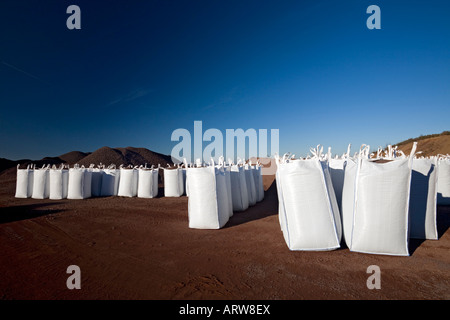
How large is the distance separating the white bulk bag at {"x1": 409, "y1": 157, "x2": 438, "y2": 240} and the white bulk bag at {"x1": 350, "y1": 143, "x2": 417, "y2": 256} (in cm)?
105

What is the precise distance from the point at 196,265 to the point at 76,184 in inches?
295

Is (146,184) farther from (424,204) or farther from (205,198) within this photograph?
(424,204)

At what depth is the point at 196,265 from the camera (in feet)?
9.44

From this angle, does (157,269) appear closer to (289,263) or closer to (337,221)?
(289,263)

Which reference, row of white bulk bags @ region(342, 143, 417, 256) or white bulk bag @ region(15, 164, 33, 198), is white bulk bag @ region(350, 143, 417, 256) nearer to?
row of white bulk bags @ region(342, 143, 417, 256)

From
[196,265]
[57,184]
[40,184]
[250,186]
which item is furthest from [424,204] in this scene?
[40,184]

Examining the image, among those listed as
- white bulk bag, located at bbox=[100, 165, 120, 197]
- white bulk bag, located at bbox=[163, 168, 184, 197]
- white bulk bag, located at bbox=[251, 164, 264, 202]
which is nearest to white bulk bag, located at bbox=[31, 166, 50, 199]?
white bulk bag, located at bbox=[100, 165, 120, 197]

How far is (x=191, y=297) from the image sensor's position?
2.20 m

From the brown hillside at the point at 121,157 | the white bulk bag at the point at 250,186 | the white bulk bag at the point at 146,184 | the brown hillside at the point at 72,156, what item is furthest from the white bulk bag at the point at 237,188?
the brown hillside at the point at 72,156

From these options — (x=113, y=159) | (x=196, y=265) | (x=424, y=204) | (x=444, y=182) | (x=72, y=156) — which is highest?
(x=72, y=156)

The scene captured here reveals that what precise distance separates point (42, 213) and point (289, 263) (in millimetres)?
6477

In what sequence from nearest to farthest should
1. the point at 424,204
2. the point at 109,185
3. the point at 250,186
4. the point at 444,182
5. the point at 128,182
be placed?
the point at 424,204, the point at 444,182, the point at 250,186, the point at 128,182, the point at 109,185
